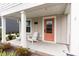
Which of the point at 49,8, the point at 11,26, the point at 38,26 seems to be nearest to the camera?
the point at 49,8

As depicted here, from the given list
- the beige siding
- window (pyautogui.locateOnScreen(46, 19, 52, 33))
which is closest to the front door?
window (pyautogui.locateOnScreen(46, 19, 52, 33))

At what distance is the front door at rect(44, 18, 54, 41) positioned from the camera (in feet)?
27.0

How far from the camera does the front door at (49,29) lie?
8.23 meters

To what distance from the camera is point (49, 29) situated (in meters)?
8.40

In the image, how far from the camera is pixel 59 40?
→ 8.00 m
